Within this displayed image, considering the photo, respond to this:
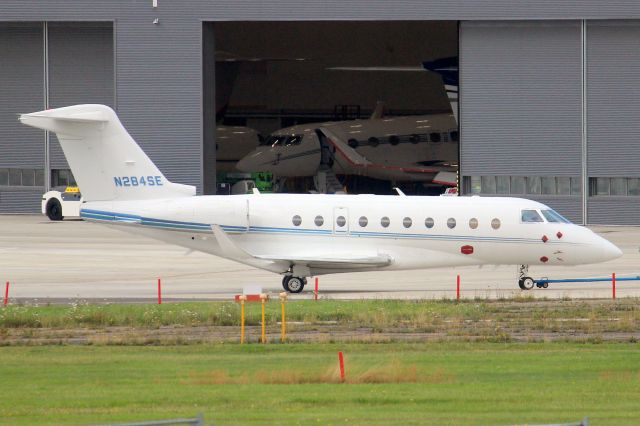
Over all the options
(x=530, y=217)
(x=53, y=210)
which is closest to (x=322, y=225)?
(x=530, y=217)

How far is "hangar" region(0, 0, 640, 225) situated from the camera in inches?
2343

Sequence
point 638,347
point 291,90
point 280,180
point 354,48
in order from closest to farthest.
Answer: point 638,347
point 280,180
point 354,48
point 291,90

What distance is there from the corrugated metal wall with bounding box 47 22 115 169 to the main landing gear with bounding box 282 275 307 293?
32951 mm

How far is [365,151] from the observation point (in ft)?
246

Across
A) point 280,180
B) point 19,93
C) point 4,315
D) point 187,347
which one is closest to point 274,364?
point 187,347

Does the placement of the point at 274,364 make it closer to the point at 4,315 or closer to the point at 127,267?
the point at 4,315

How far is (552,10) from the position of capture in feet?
194

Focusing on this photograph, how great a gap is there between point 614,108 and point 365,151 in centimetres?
1855

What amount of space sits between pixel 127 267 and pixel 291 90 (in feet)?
156

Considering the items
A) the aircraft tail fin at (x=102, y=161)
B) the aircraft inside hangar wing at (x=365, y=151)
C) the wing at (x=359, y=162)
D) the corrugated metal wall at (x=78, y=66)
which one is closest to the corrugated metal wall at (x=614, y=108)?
the aircraft inside hangar wing at (x=365, y=151)

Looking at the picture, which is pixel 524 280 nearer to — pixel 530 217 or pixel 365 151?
pixel 530 217

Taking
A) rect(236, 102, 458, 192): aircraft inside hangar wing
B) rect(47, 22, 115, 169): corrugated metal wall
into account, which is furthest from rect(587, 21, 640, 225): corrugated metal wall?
rect(47, 22, 115, 169): corrugated metal wall

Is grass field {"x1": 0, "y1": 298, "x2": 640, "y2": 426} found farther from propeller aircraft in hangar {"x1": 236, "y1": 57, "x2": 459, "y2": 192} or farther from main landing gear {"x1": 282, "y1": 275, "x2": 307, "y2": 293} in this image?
propeller aircraft in hangar {"x1": 236, "y1": 57, "x2": 459, "y2": 192}

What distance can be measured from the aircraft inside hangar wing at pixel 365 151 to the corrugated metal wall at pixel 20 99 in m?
12.7
